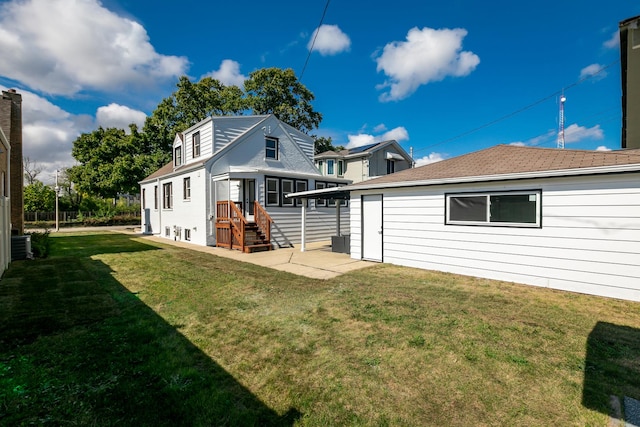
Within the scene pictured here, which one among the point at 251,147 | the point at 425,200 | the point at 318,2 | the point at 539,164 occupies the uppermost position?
the point at 318,2

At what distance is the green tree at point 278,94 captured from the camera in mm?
30672

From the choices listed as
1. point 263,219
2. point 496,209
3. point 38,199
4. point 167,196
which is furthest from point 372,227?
point 38,199

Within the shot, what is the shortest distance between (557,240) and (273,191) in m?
10.3

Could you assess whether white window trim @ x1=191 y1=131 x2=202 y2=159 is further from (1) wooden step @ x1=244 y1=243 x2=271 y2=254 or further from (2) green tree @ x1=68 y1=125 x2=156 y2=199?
(2) green tree @ x1=68 y1=125 x2=156 y2=199

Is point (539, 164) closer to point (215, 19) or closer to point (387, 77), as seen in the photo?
point (215, 19)

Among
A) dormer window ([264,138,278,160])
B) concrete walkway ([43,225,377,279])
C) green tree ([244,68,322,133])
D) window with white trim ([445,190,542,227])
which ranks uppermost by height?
green tree ([244,68,322,133])

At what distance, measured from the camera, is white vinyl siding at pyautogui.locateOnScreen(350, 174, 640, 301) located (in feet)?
17.4

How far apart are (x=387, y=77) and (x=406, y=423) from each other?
19998 mm

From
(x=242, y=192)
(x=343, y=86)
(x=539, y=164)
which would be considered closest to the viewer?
(x=539, y=164)

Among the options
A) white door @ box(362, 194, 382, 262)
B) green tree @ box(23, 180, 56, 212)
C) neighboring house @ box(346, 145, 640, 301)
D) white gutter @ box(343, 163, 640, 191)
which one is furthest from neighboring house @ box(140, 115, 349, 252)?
green tree @ box(23, 180, 56, 212)

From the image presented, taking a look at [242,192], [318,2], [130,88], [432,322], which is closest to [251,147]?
[242,192]

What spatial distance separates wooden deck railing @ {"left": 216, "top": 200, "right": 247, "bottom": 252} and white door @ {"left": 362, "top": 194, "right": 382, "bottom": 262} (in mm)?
4866

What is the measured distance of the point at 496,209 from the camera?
22.3 ft

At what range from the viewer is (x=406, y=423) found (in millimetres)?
2201
